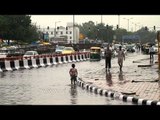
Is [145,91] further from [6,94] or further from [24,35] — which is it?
[24,35]

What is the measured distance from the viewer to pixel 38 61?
40500 mm

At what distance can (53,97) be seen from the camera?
18.4 metres

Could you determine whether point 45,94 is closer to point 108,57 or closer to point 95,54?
point 108,57

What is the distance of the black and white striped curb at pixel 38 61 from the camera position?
34875mm

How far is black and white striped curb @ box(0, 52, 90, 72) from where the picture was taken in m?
34.9

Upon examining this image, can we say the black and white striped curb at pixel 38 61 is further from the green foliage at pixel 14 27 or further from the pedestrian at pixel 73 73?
the green foliage at pixel 14 27

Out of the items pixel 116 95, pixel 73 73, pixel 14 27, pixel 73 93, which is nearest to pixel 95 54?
pixel 73 73

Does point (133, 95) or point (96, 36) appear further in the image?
point (96, 36)

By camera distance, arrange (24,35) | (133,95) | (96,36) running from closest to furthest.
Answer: (133,95)
(24,35)
(96,36)

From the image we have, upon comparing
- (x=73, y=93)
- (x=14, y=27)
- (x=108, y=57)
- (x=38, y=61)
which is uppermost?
(x=14, y=27)
